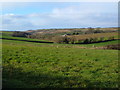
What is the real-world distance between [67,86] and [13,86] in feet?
8.28

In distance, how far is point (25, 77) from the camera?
9.49 m

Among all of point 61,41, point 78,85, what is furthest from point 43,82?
point 61,41

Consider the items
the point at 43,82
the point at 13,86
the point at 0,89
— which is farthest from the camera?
the point at 43,82

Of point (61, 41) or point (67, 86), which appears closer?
Result: point (67, 86)

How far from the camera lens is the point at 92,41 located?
64.2 metres

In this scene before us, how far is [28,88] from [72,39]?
57976 millimetres

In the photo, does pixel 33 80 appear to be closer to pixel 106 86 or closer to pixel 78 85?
pixel 78 85

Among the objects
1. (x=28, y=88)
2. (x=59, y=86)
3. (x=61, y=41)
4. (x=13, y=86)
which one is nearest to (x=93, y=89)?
(x=59, y=86)

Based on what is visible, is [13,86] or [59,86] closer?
[13,86]

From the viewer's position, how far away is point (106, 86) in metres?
8.87

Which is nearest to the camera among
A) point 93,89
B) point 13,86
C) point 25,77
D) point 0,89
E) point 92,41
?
point 0,89

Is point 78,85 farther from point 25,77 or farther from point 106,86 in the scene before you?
point 25,77

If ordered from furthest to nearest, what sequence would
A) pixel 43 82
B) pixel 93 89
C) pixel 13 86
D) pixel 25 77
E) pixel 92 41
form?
1. pixel 92 41
2. pixel 25 77
3. pixel 43 82
4. pixel 93 89
5. pixel 13 86

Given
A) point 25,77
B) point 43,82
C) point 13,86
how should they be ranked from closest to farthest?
point 13,86 < point 43,82 < point 25,77
